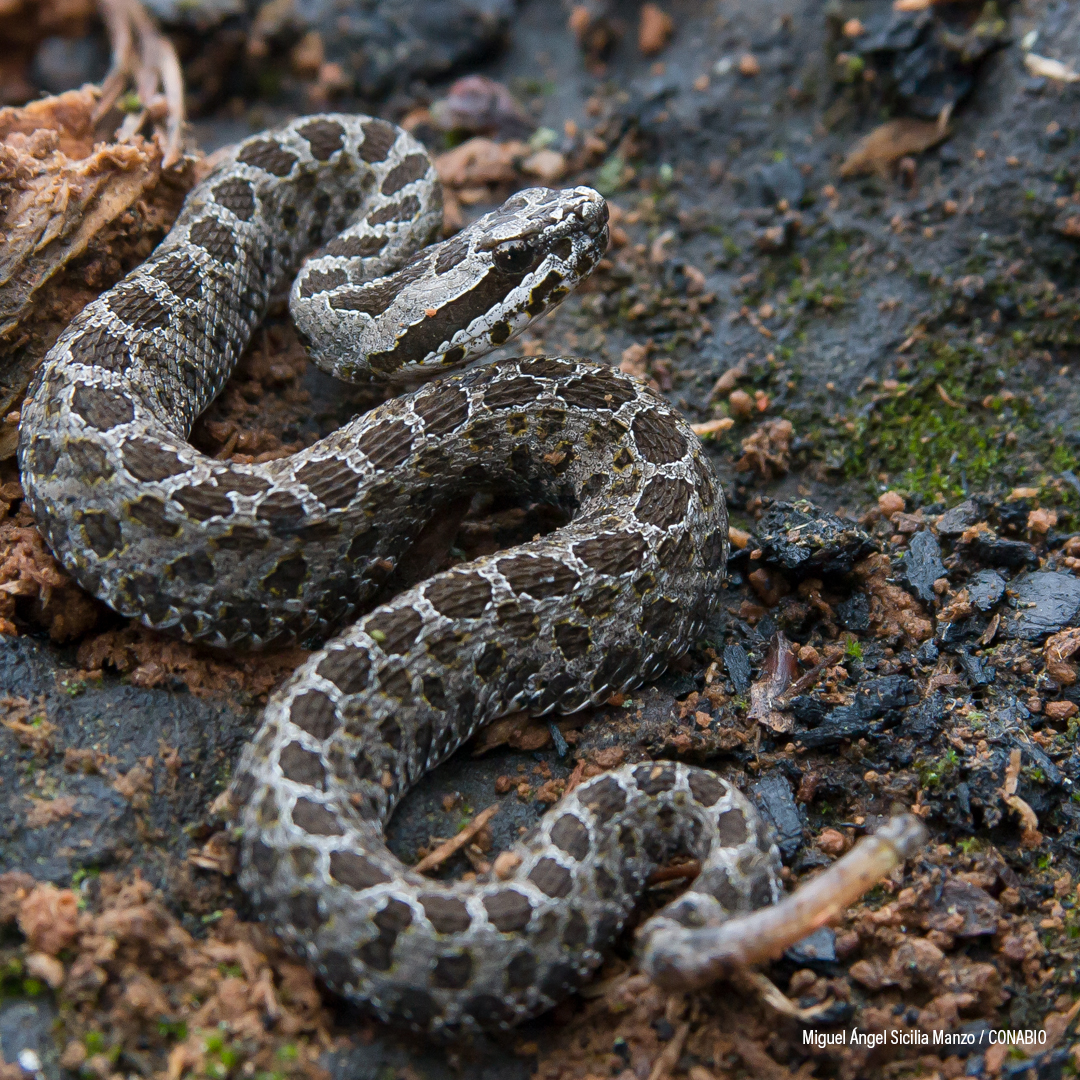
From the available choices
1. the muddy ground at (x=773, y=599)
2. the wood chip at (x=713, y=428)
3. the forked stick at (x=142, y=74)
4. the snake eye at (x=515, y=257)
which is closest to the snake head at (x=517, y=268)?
the snake eye at (x=515, y=257)

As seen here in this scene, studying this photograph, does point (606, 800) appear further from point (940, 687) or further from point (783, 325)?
point (783, 325)

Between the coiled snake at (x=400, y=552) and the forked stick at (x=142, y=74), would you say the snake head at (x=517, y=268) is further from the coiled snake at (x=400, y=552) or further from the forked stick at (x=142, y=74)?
the forked stick at (x=142, y=74)

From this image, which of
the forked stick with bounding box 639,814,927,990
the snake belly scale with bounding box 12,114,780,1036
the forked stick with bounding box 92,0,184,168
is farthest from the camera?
the forked stick with bounding box 92,0,184,168

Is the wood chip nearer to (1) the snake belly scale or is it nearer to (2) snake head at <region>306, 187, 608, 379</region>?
(1) the snake belly scale

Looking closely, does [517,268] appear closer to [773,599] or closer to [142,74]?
[773,599]

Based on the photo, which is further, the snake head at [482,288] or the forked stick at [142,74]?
the forked stick at [142,74]

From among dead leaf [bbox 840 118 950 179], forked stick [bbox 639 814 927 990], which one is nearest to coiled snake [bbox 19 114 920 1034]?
forked stick [bbox 639 814 927 990]

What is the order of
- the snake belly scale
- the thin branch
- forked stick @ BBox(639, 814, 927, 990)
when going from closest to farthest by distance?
forked stick @ BBox(639, 814, 927, 990), the snake belly scale, the thin branch
